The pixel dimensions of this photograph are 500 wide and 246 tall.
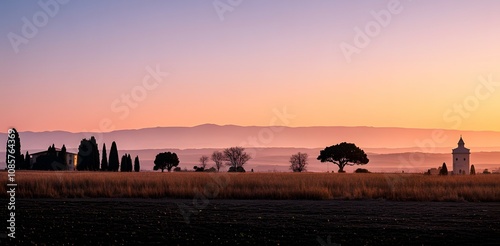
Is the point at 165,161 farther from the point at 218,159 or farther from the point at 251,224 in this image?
the point at 251,224

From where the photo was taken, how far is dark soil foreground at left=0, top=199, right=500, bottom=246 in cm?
1722

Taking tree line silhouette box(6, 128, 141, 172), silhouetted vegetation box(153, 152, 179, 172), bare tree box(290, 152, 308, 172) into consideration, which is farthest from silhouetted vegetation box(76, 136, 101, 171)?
bare tree box(290, 152, 308, 172)

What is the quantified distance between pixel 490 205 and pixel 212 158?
345ft

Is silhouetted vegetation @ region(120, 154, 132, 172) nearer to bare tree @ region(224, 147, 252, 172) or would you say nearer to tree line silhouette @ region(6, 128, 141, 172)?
tree line silhouette @ region(6, 128, 141, 172)

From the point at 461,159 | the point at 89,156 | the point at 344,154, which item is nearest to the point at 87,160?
the point at 89,156

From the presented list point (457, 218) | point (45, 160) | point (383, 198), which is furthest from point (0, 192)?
point (45, 160)

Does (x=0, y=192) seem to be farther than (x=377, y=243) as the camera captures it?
Yes

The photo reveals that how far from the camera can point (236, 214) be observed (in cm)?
2397

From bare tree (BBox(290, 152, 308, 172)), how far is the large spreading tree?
25.4 m

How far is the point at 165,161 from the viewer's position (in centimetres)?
11144

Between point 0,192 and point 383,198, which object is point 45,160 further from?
point 383,198

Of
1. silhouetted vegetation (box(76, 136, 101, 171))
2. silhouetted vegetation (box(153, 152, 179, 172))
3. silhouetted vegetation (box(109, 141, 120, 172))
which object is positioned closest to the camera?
silhouetted vegetation (box(76, 136, 101, 171))

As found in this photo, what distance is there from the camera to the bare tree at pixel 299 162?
125075 millimetres

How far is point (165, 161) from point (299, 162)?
28.6 meters
